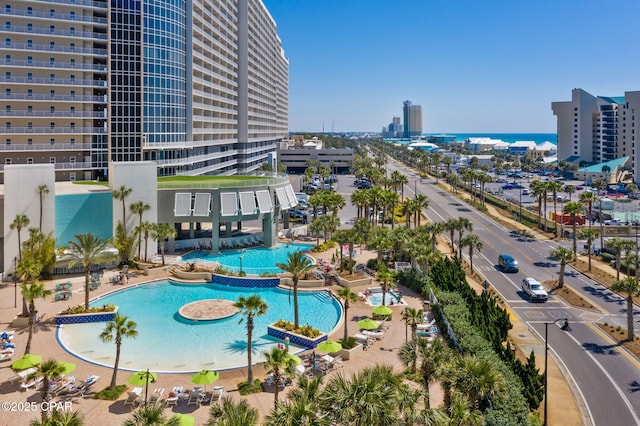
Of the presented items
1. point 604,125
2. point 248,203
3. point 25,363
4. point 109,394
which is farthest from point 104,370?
point 604,125

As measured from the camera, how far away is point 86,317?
41.1 meters

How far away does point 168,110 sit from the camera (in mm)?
79562

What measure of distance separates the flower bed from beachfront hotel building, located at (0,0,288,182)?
32914mm

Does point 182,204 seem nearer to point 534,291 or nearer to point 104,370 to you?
point 104,370

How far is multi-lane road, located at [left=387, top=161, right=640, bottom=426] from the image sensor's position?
2925 cm

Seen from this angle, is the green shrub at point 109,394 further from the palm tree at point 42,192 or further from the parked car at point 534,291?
the parked car at point 534,291

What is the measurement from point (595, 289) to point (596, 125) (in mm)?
168852

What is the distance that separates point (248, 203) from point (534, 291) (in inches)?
1521

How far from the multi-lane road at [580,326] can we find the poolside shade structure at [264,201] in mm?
30698

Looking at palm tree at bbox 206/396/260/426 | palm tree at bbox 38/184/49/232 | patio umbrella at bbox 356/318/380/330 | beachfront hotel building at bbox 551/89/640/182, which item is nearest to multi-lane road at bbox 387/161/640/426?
patio umbrella at bbox 356/318/380/330

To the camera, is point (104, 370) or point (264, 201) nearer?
point (104, 370)

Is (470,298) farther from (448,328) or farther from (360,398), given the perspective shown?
(360,398)

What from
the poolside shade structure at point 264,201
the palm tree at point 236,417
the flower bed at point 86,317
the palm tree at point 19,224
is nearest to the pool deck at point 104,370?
the flower bed at point 86,317

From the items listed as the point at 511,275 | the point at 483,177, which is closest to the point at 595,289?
the point at 511,275
